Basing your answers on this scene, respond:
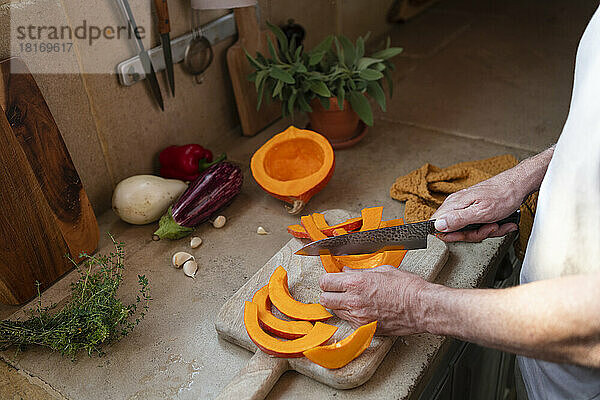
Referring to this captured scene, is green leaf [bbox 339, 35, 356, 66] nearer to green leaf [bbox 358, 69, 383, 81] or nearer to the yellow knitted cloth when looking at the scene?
green leaf [bbox 358, 69, 383, 81]

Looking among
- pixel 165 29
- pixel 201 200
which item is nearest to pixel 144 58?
pixel 165 29

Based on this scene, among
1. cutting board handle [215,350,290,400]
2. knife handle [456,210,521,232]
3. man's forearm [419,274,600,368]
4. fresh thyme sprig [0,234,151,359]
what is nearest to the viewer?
man's forearm [419,274,600,368]

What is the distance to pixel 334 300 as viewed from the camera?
0.97 meters

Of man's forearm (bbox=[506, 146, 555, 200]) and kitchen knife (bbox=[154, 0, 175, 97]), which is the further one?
kitchen knife (bbox=[154, 0, 175, 97])

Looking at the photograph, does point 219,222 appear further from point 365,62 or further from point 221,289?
point 365,62

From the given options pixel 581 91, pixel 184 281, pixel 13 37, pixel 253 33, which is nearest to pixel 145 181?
pixel 184 281

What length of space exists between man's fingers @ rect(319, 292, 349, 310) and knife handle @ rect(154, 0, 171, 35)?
30.6 inches

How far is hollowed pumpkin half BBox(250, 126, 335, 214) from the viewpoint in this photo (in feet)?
4.36

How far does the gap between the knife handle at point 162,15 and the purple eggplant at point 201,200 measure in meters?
0.35

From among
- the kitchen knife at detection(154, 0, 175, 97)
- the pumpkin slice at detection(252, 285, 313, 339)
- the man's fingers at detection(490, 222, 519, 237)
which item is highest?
the kitchen knife at detection(154, 0, 175, 97)

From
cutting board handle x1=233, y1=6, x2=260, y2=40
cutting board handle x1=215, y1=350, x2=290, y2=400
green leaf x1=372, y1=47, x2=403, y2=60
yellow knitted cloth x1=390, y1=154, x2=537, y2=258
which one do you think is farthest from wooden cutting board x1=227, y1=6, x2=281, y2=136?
cutting board handle x1=215, y1=350, x2=290, y2=400

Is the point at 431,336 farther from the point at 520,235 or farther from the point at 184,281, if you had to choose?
the point at 184,281

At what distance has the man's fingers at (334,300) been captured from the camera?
0.96 m

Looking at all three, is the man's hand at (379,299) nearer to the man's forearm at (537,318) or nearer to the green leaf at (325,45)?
the man's forearm at (537,318)
